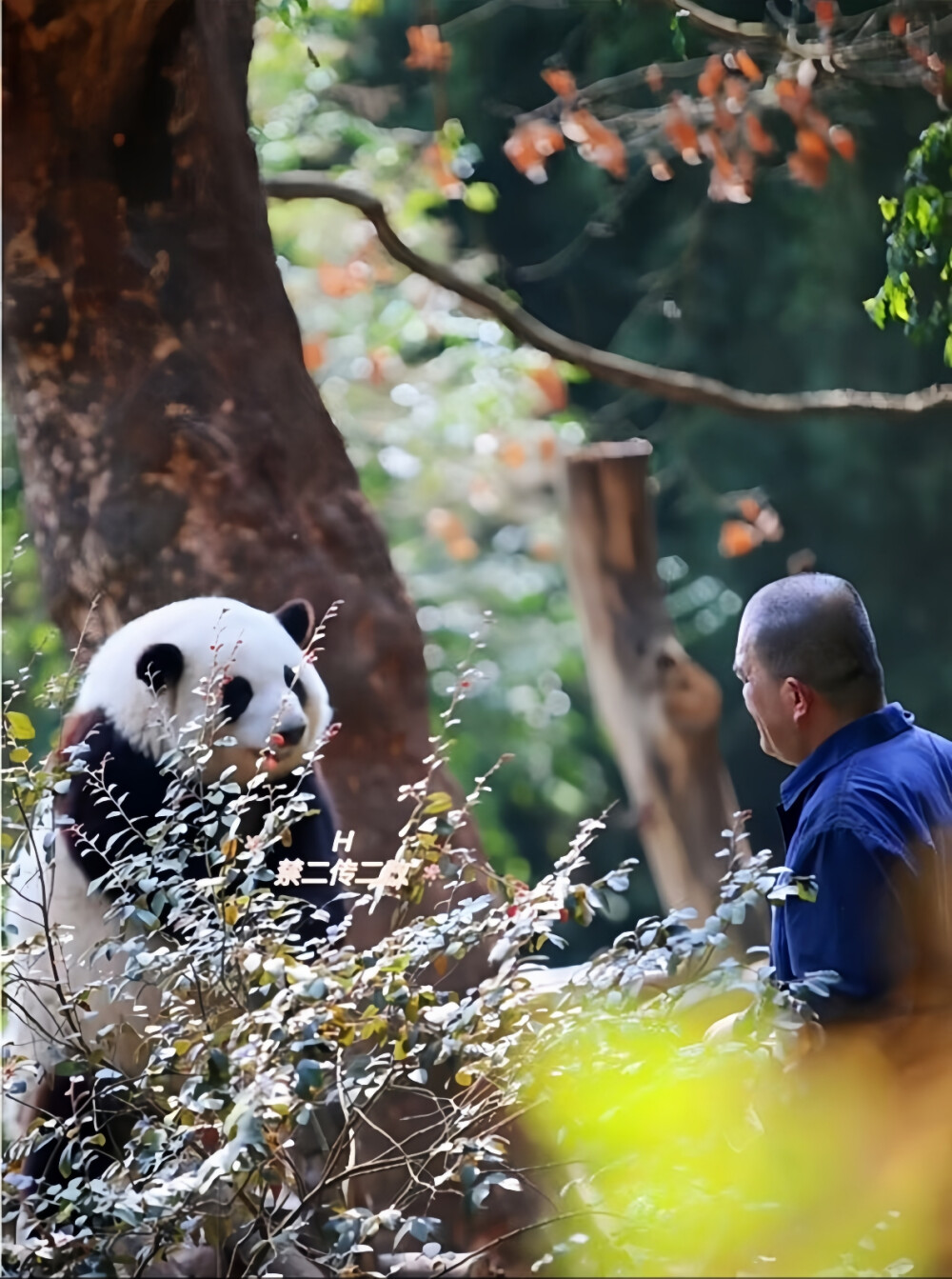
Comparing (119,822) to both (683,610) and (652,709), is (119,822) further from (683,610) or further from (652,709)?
(683,610)

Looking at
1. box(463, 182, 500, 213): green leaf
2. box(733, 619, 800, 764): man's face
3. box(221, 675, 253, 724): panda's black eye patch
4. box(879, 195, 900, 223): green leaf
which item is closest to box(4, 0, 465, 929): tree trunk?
box(221, 675, 253, 724): panda's black eye patch

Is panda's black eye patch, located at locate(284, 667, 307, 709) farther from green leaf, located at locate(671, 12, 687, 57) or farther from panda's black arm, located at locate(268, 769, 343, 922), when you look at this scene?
green leaf, located at locate(671, 12, 687, 57)

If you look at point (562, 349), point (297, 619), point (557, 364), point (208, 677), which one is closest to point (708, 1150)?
point (208, 677)

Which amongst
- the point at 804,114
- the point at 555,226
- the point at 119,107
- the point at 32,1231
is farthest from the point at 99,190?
the point at 555,226

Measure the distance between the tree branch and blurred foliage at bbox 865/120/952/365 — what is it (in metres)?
0.51

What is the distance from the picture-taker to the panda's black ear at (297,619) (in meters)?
2.35

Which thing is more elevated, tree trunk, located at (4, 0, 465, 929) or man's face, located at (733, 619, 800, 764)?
tree trunk, located at (4, 0, 465, 929)

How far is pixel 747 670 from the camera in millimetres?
1753

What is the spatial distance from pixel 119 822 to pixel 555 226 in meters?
3.04

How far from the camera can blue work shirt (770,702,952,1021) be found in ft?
4.97

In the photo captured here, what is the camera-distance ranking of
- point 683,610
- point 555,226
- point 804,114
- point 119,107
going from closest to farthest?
point 119,107, point 804,114, point 555,226, point 683,610

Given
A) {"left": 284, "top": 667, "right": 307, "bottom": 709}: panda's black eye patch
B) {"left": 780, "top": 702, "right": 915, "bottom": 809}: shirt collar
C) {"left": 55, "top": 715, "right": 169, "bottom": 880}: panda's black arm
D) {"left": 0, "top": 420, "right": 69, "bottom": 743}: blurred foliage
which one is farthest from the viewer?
{"left": 0, "top": 420, "right": 69, "bottom": 743}: blurred foliage

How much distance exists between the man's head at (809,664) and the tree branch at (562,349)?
4.07 feet

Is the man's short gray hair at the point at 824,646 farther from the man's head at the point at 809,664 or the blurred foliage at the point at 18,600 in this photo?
the blurred foliage at the point at 18,600
